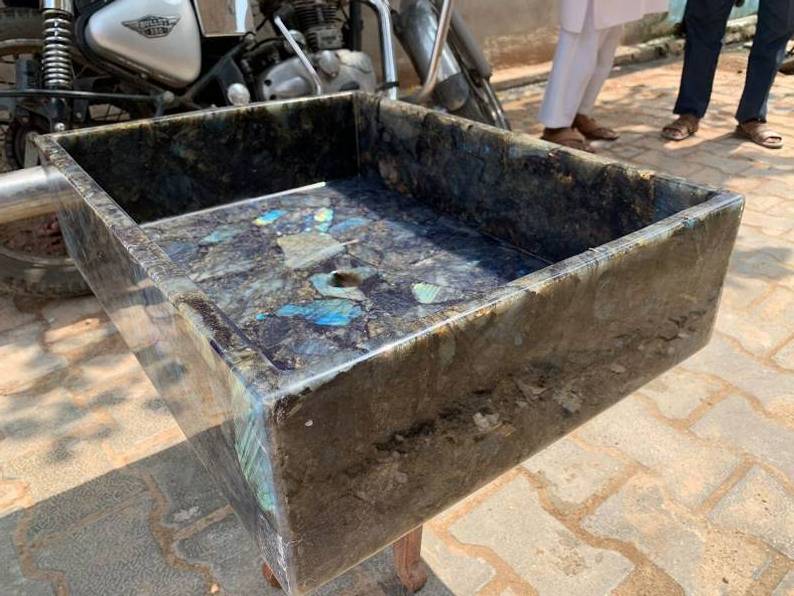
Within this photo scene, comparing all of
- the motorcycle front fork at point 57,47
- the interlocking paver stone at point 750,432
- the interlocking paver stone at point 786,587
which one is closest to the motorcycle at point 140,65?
the motorcycle front fork at point 57,47

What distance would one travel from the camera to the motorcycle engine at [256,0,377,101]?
8.33 ft

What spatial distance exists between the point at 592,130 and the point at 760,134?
0.97 meters

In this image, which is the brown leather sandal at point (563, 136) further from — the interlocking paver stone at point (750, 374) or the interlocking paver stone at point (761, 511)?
the interlocking paver stone at point (761, 511)

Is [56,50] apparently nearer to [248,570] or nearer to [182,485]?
[182,485]

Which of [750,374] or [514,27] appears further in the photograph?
[514,27]

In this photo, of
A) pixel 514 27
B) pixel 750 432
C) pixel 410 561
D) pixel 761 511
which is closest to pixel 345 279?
pixel 410 561

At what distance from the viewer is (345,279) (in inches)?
53.6

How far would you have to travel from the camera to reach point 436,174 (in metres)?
1.55

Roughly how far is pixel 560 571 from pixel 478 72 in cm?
257

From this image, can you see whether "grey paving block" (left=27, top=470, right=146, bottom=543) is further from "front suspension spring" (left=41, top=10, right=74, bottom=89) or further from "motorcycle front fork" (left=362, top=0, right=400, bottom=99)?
"motorcycle front fork" (left=362, top=0, right=400, bottom=99)

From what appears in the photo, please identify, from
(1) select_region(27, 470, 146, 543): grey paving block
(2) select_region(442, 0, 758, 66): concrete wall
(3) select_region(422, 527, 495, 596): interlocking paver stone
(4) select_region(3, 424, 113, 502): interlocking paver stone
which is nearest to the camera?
(3) select_region(422, 527, 495, 596): interlocking paver stone

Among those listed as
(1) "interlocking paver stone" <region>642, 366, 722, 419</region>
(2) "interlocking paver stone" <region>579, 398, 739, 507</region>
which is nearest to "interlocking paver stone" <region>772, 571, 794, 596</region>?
(2) "interlocking paver stone" <region>579, 398, 739, 507</region>

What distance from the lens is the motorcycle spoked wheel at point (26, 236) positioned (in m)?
2.28

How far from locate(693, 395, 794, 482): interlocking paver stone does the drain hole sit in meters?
1.11
